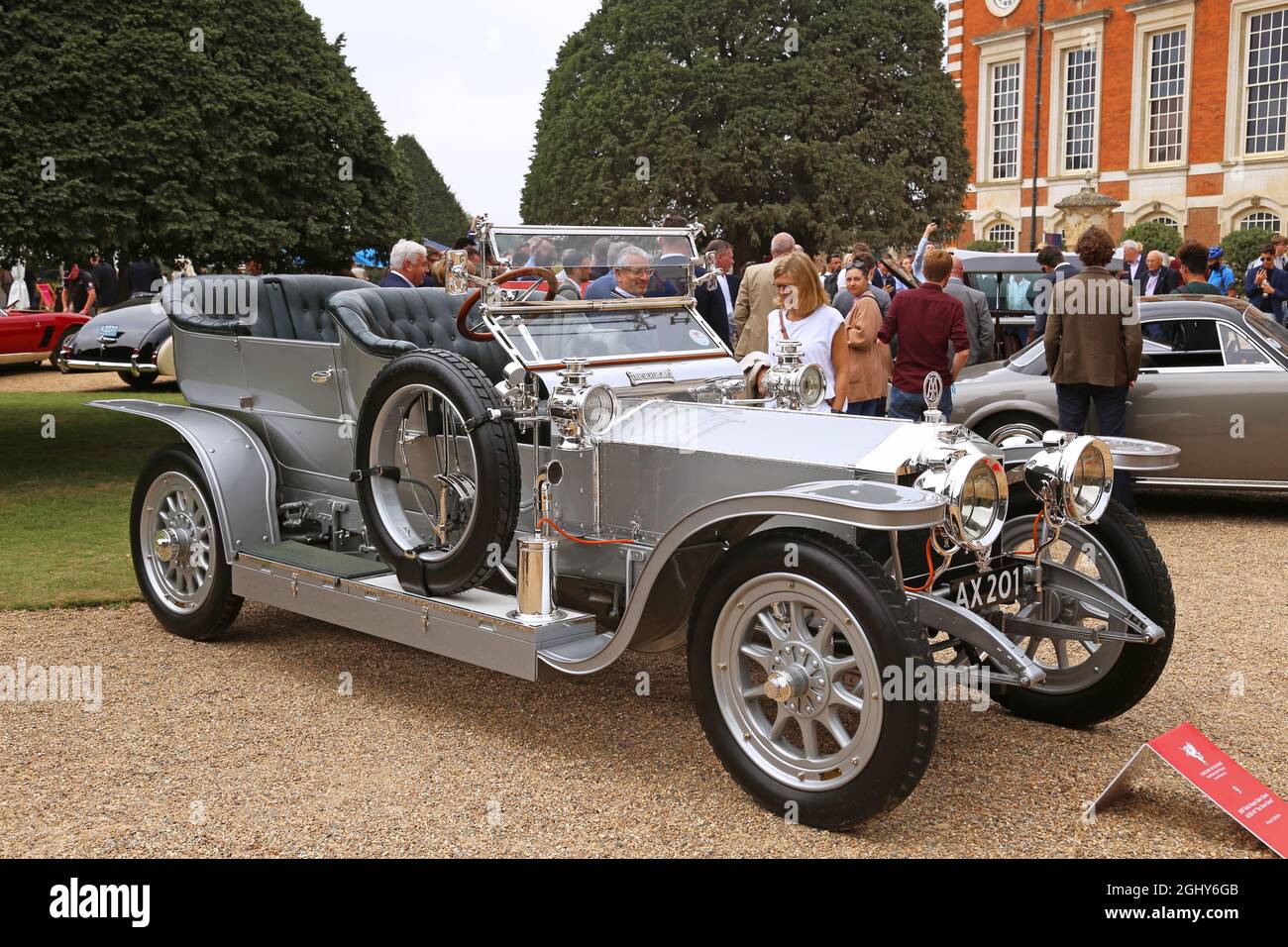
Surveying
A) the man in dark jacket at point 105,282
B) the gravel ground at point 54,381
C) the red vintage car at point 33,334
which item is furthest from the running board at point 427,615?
the man in dark jacket at point 105,282

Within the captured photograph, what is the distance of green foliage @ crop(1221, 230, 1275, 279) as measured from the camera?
27.4m

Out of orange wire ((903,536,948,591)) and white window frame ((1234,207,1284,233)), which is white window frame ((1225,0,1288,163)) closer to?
white window frame ((1234,207,1284,233))

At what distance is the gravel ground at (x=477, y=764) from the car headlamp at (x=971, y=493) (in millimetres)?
948

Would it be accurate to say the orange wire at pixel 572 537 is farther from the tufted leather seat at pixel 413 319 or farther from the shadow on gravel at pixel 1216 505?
the shadow on gravel at pixel 1216 505

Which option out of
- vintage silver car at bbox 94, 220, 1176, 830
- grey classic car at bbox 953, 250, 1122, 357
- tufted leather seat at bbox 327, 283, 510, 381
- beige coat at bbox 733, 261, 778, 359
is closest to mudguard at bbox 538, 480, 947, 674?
vintage silver car at bbox 94, 220, 1176, 830

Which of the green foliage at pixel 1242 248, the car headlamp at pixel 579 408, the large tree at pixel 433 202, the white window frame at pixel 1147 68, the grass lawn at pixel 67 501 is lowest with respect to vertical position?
the grass lawn at pixel 67 501

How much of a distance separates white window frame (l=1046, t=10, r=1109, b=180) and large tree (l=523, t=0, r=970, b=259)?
186 inches

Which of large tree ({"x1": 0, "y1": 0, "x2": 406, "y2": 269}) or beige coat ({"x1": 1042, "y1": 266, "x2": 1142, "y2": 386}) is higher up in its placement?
large tree ({"x1": 0, "y1": 0, "x2": 406, "y2": 269})

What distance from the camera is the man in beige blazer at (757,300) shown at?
9.73 meters

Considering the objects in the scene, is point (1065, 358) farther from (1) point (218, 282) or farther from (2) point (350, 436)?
(1) point (218, 282)

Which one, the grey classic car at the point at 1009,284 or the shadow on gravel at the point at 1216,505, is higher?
the grey classic car at the point at 1009,284

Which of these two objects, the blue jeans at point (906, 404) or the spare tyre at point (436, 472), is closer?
the spare tyre at point (436, 472)

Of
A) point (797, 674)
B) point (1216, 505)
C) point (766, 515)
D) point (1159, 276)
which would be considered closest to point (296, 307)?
point (766, 515)
